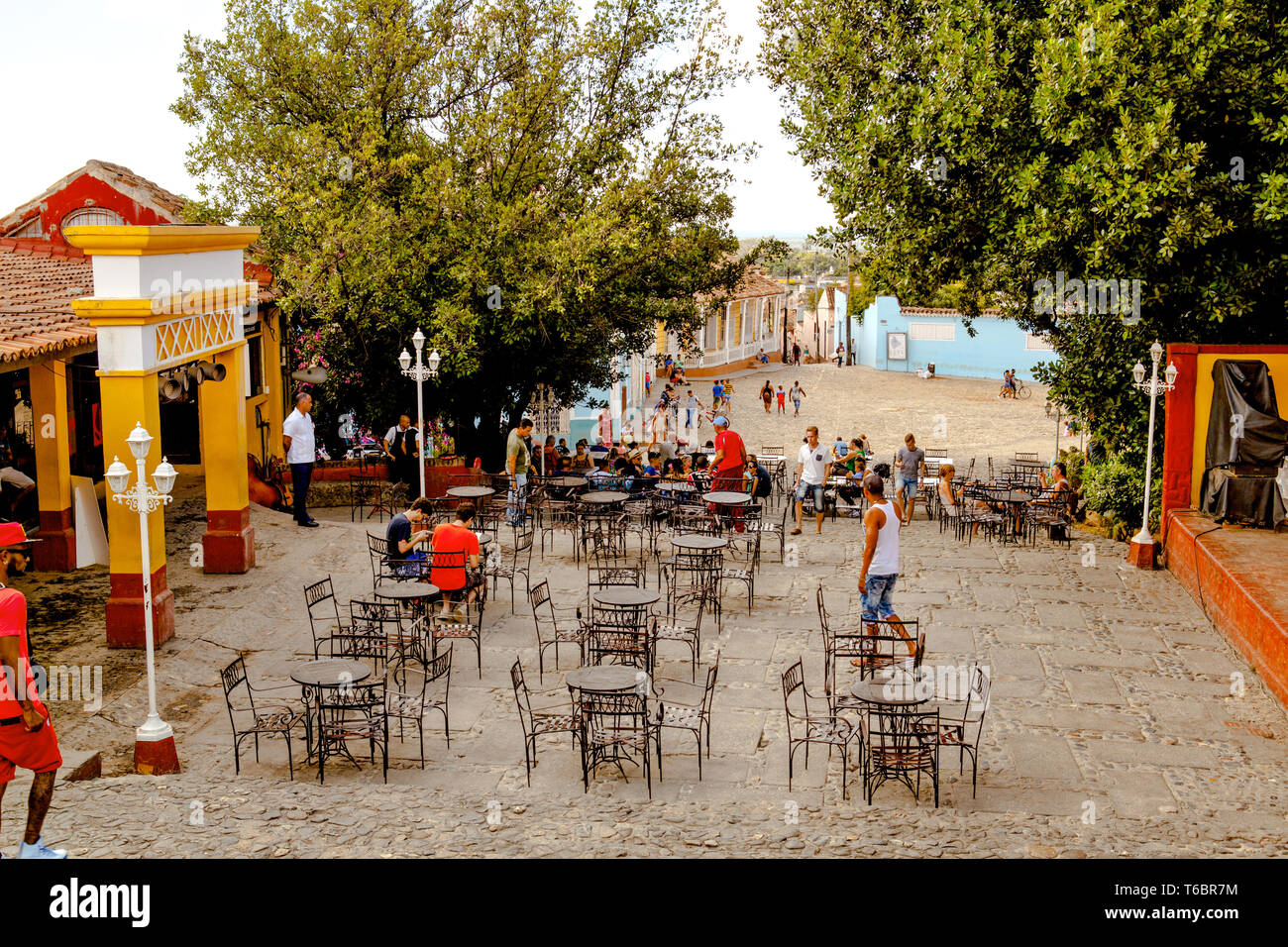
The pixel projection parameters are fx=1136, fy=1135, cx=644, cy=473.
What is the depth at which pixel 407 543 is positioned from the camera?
12.0 metres

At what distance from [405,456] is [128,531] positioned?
7649mm

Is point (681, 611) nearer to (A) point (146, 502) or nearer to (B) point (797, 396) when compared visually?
(A) point (146, 502)

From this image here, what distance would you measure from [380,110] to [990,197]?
34.6ft

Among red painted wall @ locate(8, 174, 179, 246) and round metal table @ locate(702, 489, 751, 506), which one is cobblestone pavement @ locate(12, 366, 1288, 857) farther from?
red painted wall @ locate(8, 174, 179, 246)

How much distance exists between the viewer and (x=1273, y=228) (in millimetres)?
13688

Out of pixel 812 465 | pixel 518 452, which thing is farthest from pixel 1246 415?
pixel 518 452

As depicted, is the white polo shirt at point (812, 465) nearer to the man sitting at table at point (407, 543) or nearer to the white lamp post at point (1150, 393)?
the white lamp post at point (1150, 393)

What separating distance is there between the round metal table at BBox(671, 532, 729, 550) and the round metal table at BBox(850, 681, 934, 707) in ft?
13.1

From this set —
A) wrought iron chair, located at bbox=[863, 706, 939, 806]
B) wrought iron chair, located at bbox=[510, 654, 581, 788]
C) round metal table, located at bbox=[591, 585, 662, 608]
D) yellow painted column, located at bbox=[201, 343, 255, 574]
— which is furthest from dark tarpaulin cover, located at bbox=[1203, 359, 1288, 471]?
yellow painted column, located at bbox=[201, 343, 255, 574]

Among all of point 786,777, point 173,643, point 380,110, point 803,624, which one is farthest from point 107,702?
point 380,110

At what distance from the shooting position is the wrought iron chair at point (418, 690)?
8.74 meters

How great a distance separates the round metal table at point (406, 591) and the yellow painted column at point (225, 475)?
141 inches

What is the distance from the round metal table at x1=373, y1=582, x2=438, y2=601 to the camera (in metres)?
10.4

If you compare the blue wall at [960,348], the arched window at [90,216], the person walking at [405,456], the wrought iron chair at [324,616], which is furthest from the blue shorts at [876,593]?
the blue wall at [960,348]
